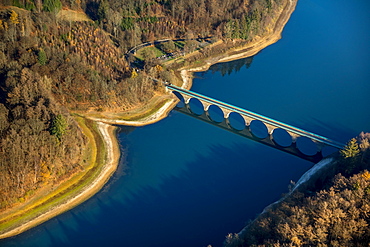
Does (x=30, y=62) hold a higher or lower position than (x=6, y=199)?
higher

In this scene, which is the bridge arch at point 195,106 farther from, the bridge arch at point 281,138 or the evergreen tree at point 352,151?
the evergreen tree at point 352,151

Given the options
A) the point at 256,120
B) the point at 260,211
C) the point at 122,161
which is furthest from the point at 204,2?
the point at 260,211

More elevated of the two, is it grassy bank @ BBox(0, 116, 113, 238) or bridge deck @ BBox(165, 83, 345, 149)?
bridge deck @ BBox(165, 83, 345, 149)

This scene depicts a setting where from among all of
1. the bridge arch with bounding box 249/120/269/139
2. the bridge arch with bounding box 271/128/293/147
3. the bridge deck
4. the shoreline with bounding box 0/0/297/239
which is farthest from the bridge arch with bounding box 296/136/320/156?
the shoreline with bounding box 0/0/297/239

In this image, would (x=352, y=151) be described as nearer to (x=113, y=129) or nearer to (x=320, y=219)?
(x=320, y=219)

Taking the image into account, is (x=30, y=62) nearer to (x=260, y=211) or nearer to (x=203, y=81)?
(x=203, y=81)

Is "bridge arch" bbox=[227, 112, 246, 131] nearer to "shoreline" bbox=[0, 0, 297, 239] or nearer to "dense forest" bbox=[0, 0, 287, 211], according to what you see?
"shoreline" bbox=[0, 0, 297, 239]

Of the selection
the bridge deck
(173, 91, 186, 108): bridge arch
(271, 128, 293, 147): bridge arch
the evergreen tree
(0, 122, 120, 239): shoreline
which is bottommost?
(0, 122, 120, 239): shoreline
